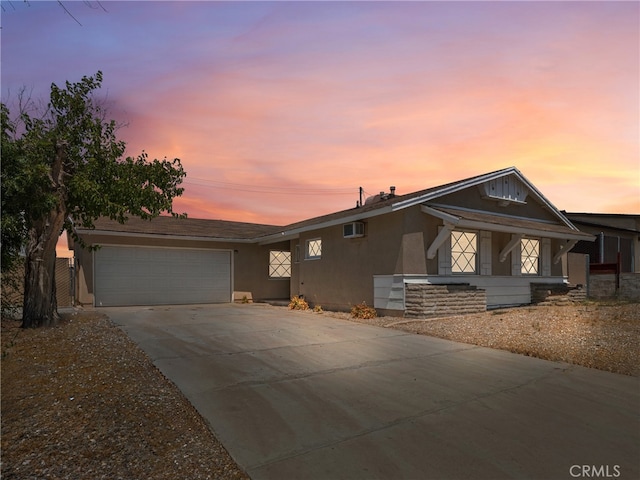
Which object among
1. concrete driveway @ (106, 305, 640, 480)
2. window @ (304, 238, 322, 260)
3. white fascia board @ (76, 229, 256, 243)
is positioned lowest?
concrete driveway @ (106, 305, 640, 480)

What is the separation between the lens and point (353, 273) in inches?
522

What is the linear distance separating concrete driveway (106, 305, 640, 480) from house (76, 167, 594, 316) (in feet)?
15.6

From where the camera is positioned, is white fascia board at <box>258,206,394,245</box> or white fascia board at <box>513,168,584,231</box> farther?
white fascia board at <box>513,168,584,231</box>

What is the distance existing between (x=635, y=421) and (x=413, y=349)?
142 inches

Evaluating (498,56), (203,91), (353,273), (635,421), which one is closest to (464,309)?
(353,273)

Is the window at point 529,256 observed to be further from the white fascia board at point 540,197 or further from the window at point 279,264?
the window at point 279,264

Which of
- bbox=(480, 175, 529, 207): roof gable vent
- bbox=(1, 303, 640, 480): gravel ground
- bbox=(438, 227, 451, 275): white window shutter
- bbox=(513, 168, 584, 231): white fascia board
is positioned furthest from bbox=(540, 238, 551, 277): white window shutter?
bbox=(1, 303, 640, 480): gravel ground

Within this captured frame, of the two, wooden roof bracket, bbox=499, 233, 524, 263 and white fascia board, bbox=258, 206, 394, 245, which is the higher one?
white fascia board, bbox=258, 206, 394, 245

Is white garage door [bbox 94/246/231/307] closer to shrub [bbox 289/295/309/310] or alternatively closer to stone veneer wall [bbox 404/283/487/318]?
shrub [bbox 289/295/309/310]

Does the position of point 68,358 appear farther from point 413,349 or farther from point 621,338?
point 621,338

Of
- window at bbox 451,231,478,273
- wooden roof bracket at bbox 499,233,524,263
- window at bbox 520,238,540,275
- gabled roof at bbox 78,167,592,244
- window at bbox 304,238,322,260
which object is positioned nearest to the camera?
gabled roof at bbox 78,167,592,244

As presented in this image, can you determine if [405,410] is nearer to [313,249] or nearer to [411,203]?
[411,203]

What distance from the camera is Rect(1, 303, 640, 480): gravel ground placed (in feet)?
9.62

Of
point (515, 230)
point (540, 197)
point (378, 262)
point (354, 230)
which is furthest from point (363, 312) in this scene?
point (540, 197)
